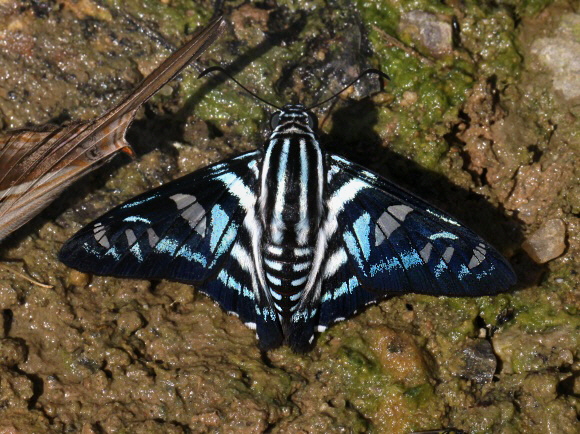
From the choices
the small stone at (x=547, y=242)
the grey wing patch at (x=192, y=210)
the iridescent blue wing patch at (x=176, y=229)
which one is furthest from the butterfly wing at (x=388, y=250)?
the small stone at (x=547, y=242)

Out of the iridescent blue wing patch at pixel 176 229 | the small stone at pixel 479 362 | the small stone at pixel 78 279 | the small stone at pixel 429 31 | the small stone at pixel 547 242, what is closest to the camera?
the iridescent blue wing patch at pixel 176 229

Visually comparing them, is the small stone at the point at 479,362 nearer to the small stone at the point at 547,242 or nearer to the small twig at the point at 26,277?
the small stone at the point at 547,242

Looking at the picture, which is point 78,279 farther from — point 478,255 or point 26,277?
point 478,255

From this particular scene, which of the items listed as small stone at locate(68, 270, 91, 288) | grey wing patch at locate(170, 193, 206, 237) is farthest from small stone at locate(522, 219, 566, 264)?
small stone at locate(68, 270, 91, 288)

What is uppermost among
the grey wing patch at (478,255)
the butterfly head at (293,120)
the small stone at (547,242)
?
the butterfly head at (293,120)

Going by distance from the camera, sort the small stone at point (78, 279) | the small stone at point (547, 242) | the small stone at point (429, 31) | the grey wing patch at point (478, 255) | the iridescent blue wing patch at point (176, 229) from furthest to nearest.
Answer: the small stone at point (429, 31) < the small stone at point (547, 242) < the small stone at point (78, 279) < the iridescent blue wing patch at point (176, 229) < the grey wing patch at point (478, 255)

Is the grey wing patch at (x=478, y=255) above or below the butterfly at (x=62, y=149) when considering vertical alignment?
below

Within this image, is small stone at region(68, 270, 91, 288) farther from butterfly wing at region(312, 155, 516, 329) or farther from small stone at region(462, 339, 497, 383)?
small stone at region(462, 339, 497, 383)
